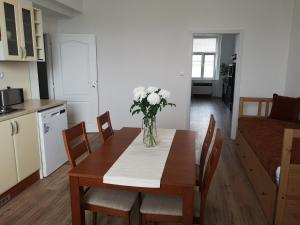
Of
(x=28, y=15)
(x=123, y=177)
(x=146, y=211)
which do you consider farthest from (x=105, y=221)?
(x=28, y=15)

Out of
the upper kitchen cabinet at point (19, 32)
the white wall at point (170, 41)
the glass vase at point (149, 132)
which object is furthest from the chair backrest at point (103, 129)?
the white wall at point (170, 41)

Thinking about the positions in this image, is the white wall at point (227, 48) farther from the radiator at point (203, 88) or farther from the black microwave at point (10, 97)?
the black microwave at point (10, 97)

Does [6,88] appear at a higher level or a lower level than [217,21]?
lower

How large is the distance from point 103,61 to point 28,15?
189 centimetres

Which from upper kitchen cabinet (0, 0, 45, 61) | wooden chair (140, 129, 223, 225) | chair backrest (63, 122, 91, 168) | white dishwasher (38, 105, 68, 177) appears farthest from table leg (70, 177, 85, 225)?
upper kitchen cabinet (0, 0, 45, 61)

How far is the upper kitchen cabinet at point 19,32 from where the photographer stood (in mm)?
2670

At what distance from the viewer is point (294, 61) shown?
13.1ft

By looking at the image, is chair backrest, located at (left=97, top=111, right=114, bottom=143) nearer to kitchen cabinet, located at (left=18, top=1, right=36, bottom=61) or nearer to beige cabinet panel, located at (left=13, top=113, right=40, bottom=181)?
beige cabinet panel, located at (left=13, top=113, right=40, bottom=181)

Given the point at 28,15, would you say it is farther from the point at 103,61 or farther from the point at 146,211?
the point at 146,211

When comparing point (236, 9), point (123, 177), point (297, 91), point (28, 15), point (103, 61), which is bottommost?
point (123, 177)

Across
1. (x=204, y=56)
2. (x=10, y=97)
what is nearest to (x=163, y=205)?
(x=10, y=97)

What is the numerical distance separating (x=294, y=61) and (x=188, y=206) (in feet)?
12.0

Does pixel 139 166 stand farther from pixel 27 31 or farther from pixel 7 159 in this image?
pixel 27 31

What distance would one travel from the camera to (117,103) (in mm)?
4973
